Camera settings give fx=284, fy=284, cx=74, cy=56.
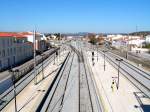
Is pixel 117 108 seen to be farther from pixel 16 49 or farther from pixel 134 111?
pixel 16 49

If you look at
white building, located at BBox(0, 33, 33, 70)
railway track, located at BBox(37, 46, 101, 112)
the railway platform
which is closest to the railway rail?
railway track, located at BBox(37, 46, 101, 112)

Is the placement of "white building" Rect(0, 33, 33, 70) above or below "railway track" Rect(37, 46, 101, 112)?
above

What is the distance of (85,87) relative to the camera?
107 ft

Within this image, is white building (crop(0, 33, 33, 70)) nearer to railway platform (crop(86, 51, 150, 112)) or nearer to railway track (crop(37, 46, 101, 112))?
railway track (crop(37, 46, 101, 112))

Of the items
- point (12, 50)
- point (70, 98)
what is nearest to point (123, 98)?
point (70, 98)

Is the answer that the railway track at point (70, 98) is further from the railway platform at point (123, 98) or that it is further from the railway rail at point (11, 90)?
the railway rail at point (11, 90)

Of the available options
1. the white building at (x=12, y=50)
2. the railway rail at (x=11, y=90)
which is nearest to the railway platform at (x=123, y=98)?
the railway rail at (x=11, y=90)

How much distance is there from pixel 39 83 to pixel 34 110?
1221cm

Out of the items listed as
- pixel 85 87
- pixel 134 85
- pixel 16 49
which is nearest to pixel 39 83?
pixel 85 87

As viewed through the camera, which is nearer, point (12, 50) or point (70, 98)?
point (70, 98)

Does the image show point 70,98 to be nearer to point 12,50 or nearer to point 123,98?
point 123,98

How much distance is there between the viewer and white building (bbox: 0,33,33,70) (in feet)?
156

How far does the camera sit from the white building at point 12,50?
156 feet

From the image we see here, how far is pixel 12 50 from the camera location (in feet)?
176
